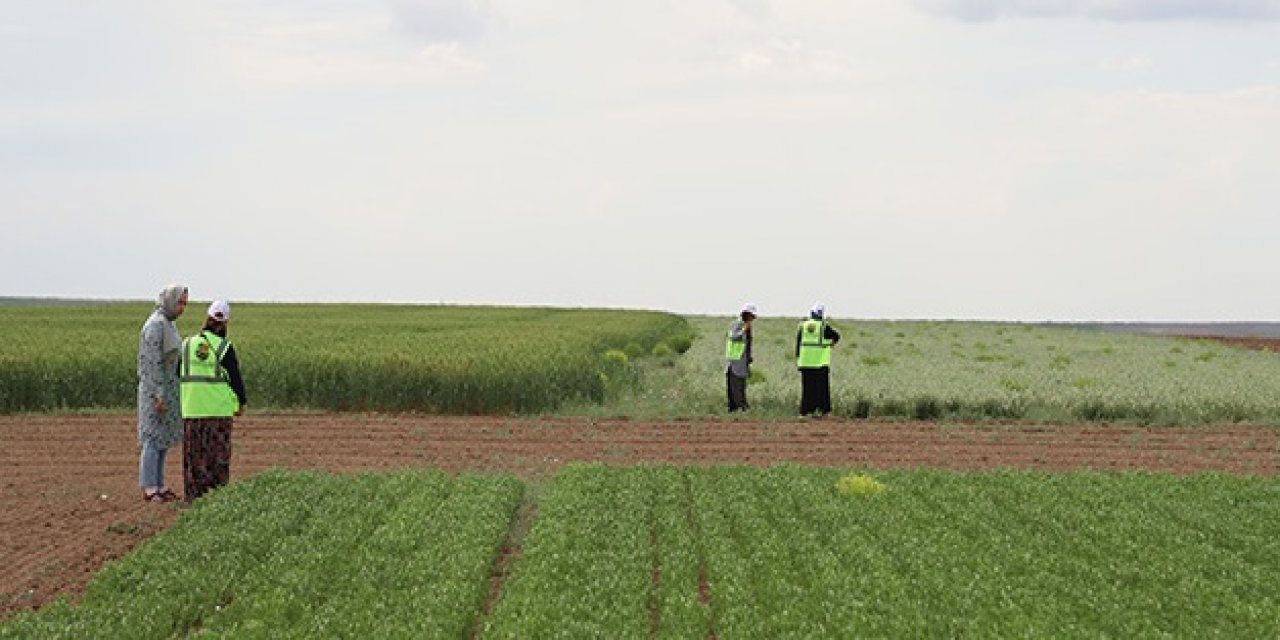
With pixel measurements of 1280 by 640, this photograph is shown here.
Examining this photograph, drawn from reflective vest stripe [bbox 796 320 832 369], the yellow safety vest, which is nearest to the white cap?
the yellow safety vest

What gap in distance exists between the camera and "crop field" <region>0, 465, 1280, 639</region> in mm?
11383

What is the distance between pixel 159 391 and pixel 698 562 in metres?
8.41

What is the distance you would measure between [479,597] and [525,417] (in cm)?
1723

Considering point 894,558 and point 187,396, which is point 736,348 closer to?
point 187,396

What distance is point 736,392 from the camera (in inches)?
1170

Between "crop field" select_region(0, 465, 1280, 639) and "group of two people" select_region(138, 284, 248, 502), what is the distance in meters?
0.76

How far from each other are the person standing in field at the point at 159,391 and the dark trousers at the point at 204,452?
360 millimetres

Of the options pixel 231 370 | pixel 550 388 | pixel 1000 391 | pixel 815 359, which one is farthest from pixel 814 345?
pixel 231 370

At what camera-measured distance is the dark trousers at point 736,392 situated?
2948 centimetres

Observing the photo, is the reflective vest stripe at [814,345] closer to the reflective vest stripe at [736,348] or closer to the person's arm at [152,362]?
the reflective vest stripe at [736,348]

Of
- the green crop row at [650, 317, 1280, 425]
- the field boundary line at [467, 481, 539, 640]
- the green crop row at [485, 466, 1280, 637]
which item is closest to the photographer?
the green crop row at [485, 466, 1280, 637]

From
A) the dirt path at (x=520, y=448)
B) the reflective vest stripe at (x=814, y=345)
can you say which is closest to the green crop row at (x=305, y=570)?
the dirt path at (x=520, y=448)

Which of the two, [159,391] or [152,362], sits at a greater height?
[152,362]

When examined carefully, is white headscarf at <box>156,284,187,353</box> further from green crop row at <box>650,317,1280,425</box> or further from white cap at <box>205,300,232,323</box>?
green crop row at <box>650,317,1280,425</box>
